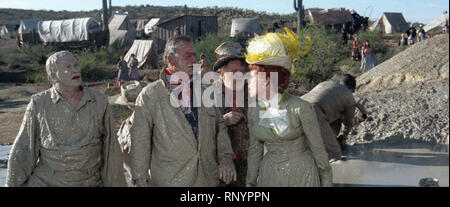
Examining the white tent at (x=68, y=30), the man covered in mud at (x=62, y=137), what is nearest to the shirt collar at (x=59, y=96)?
the man covered in mud at (x=62, y=137)

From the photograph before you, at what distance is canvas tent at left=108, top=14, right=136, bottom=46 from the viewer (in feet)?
82.2

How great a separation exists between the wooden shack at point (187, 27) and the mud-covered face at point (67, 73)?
2099 centimetres

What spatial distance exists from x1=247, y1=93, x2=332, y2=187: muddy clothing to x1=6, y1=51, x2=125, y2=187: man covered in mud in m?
0.94

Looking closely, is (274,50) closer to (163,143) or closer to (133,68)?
(163,143)

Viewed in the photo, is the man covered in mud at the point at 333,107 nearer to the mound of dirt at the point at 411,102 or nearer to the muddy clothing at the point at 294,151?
the mound of dirt at the point at 411,102

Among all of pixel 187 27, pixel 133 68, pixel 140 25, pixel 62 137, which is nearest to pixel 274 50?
pixel 62 137

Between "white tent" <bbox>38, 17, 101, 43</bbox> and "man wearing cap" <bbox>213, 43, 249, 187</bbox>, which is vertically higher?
"white tent" <bbox>38, 17, 101, 43</bbox>

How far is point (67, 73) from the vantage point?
3.01 metres

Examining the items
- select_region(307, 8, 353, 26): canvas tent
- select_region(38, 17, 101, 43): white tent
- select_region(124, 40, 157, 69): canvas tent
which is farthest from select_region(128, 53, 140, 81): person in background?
select_region(307, 8, 353, 26): canvas tent

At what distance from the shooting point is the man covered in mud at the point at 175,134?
2910 mm

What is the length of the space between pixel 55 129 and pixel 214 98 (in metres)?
0.98

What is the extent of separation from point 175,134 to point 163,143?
8 centimetres

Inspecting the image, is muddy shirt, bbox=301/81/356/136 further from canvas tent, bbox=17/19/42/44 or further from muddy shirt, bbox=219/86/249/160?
canvas tent, bbox=17/19/42/44

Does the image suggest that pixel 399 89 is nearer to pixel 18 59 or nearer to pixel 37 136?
pixel 37 136
